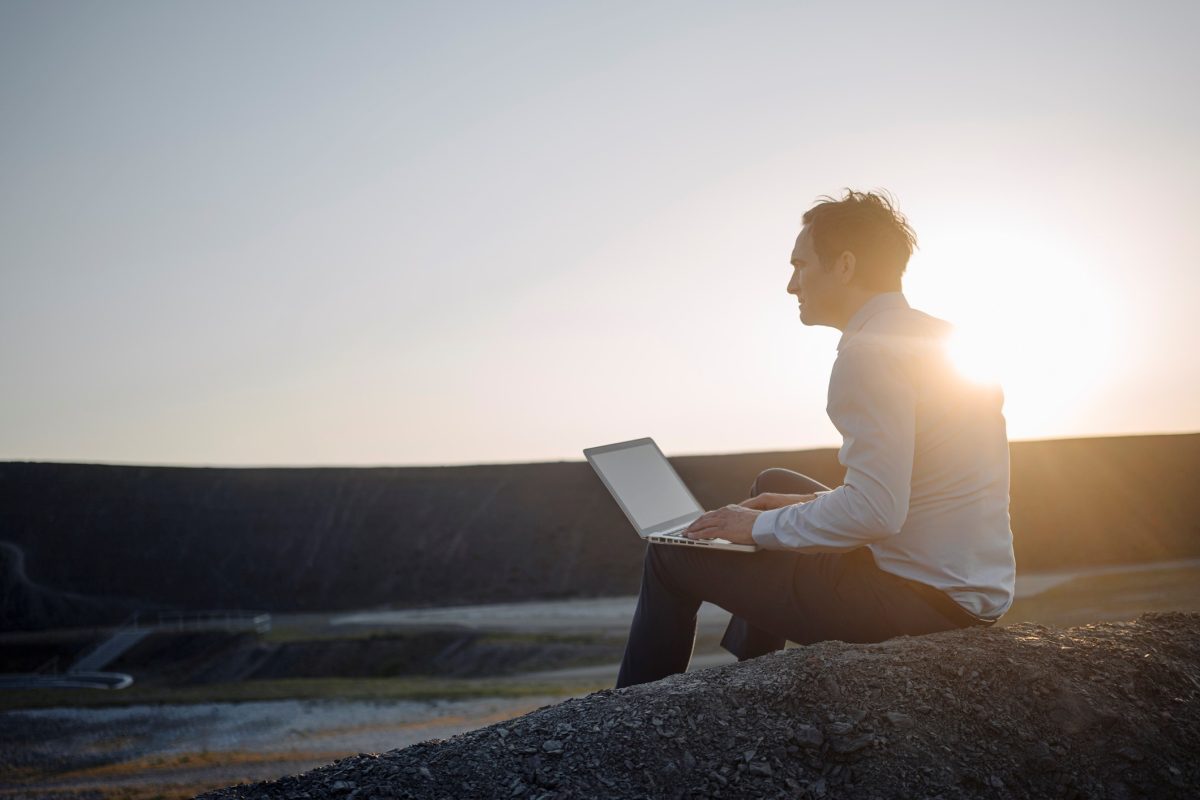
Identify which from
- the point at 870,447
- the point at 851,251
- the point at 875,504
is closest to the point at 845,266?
the point at 851,251

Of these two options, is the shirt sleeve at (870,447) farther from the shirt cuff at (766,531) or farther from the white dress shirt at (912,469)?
the shirt cuff at (766,531)

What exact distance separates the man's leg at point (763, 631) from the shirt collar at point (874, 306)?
0.90 metres

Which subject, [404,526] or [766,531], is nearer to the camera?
[766,531]

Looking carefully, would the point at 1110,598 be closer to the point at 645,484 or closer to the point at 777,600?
the point at 645,484

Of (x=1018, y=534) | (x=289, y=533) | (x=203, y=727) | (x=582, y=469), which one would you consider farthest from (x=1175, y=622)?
(x=289, y=533)

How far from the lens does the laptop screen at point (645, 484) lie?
4020 mm

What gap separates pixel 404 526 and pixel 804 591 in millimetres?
50971

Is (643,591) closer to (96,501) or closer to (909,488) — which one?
(909,488)

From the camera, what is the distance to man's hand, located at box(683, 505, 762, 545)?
3455 mm

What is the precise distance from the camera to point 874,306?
10.8 feet

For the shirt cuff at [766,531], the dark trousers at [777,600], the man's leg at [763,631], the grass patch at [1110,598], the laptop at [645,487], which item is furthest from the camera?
the grass patch at [1110,598]

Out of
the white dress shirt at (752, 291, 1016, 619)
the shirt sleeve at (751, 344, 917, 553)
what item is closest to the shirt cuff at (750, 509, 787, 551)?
→ the white dress shirt at (752, 291, 1016, 619)

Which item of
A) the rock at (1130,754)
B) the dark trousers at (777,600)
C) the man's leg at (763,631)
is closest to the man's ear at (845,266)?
the dark trousers at (777,600)

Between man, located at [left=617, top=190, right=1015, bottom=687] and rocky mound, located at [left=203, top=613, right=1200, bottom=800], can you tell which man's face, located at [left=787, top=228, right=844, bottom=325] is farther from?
rocky mound, located at [left=203, top=613, right=1200, bottom=800]
